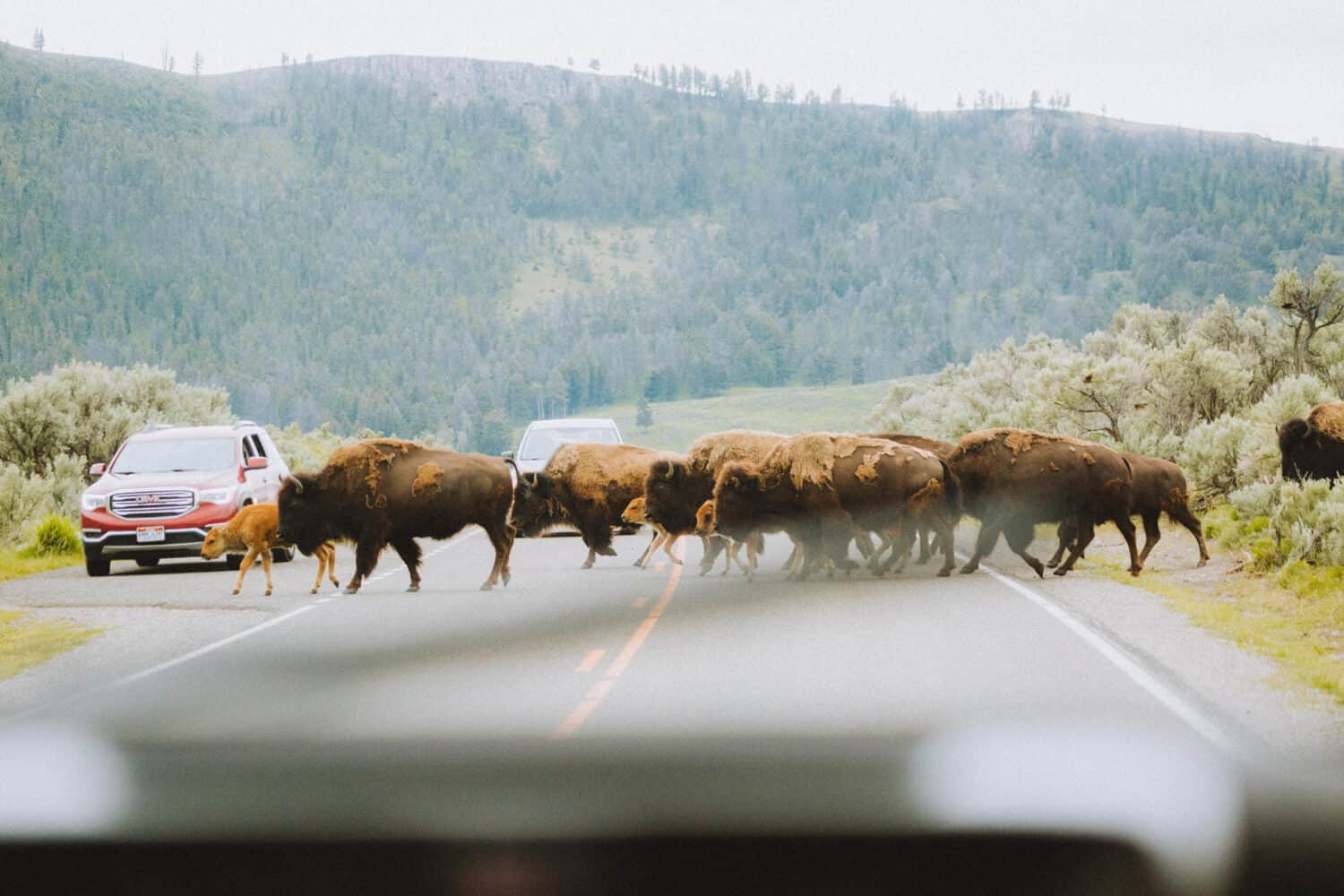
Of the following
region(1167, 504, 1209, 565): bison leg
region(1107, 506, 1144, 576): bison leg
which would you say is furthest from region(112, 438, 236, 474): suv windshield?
region(1167, 504, 1209, 565): bison leg

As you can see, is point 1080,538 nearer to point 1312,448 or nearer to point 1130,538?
point 1130,538

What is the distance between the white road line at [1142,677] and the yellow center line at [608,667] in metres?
3.23

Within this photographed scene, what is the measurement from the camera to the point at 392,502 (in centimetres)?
1698

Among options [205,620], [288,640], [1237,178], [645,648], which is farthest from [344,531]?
[1237,178]

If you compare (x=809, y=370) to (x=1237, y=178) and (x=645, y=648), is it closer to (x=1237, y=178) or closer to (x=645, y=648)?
(x=1237, y=178)

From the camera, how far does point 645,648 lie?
11336 millimetres

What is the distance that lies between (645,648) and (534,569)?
27.9 feet

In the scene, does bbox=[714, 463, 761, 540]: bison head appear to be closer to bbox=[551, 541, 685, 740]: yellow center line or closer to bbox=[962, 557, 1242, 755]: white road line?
bbox=[551, 541, 685, 740]: yellow center line

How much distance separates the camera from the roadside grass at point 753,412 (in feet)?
423

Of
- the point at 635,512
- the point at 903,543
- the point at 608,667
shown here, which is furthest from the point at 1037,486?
the point at 608,667

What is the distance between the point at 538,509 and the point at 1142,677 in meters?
13.3

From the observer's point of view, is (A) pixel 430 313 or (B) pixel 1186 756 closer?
(B) pixel 1186 756

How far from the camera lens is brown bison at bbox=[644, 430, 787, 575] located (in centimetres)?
1894

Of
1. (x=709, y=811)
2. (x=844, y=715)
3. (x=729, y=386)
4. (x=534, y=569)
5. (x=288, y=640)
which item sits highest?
(x=709, y=811)
